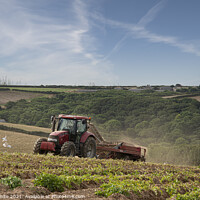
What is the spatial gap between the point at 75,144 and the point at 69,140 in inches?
14.3

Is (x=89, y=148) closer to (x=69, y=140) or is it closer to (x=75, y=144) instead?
(x=75, y=144)

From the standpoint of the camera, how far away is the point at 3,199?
5.27m

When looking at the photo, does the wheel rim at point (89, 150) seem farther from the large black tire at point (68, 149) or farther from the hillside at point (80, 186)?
the hillside at point (80, 186)

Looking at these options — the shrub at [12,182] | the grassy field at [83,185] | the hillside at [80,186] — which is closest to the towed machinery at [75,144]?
the grassy field at [83,185]

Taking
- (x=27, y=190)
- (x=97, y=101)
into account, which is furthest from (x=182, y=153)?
(x=97, y=101)

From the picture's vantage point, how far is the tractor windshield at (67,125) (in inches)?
553

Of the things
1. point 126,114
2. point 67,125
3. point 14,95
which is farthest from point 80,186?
point 14,95

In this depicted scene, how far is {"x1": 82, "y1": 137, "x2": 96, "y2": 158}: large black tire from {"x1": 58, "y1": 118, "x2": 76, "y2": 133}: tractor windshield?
962mm

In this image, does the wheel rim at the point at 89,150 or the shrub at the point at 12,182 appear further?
the wheel rim at the point at 89,150

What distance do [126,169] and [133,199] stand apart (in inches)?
155

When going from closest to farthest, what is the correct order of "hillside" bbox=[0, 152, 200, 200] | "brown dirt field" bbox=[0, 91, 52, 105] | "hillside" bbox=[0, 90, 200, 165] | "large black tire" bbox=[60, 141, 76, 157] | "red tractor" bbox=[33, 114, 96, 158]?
"hillside" bbox=[0, 152, 200, 200], "large black tire" bbox=[60, 141, 76, 157], "red tractor" bbox=[33, 114, 96, 158], "hillside" bbox=[0, 90, 200, 165], "brown dirt field" bbox=[0, 91, 52, 105]

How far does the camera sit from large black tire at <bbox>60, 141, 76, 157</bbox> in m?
12.7

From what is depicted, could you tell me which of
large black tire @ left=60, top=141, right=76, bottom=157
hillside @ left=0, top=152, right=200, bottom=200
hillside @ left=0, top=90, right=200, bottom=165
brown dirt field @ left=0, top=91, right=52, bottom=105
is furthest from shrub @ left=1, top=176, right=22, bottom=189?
brown dirt field @ left=0, top=91, right=52, bottom=105

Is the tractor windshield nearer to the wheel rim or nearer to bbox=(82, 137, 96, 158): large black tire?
bbox=(82, 137, 96, 158): large black tire
